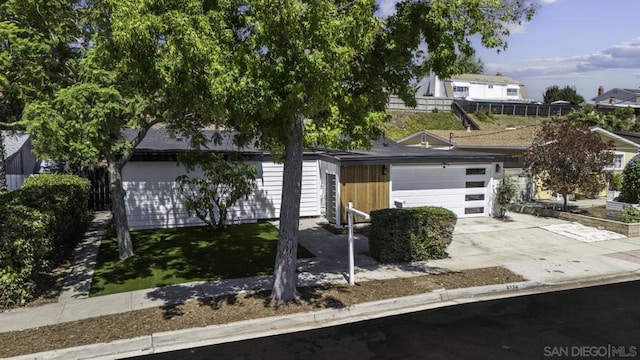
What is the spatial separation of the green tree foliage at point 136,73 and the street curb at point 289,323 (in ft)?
10.8

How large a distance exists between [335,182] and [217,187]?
12.1ft

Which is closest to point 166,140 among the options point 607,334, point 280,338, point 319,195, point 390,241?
point 319,195

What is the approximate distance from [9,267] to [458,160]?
1323 centimetres

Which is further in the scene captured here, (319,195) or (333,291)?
(319,195)

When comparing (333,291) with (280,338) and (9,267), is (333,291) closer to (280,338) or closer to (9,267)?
(280,338)

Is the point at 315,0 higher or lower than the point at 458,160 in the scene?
higher

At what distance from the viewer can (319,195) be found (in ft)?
55.9

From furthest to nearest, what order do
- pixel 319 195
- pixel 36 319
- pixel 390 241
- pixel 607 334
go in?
pixel 319 195 → pixel 390 241 → pixel 36 319 → pixel 607 334

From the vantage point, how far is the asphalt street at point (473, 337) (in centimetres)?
642

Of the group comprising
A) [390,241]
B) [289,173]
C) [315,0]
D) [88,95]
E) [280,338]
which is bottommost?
[280,338]

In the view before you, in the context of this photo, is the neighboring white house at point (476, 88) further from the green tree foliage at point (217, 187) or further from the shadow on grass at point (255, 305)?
the shadow on grass at point (255, 305)

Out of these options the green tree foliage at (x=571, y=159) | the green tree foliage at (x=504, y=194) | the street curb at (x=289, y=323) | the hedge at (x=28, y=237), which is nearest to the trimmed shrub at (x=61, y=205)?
the hedge at (x=28, y=237)

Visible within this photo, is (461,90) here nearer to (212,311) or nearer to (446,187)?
(446,187)

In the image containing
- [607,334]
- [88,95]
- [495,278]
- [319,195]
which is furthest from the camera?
[319,195]
